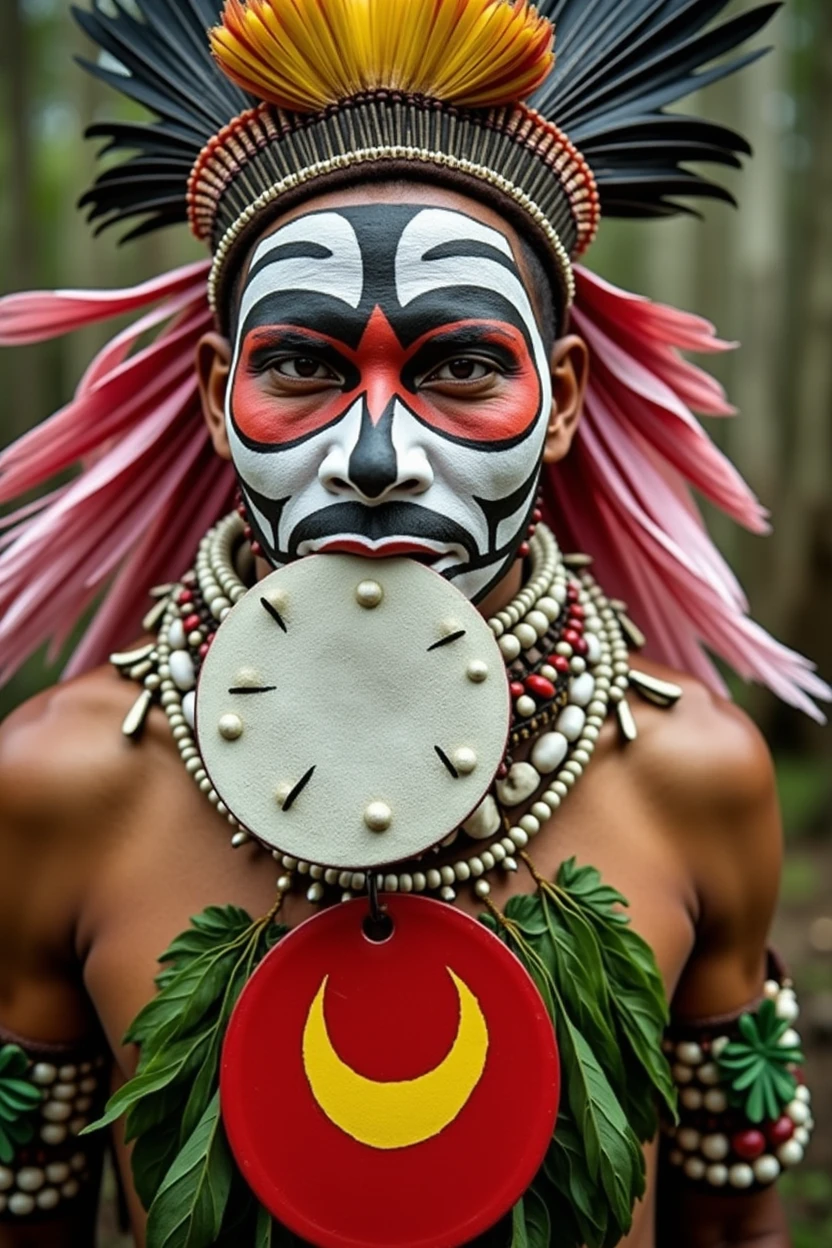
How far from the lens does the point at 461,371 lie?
1.85 meters

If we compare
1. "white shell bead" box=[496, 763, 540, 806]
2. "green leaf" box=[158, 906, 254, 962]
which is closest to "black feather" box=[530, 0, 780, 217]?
"white shell bead" box=[496, 763, 540, 806]

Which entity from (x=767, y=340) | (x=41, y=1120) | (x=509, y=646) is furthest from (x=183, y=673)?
(x=767, y=340)

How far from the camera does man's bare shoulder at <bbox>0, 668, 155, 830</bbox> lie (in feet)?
6.50

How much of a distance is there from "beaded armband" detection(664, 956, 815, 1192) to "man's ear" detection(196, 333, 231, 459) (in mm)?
1220

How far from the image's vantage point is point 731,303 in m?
9.05

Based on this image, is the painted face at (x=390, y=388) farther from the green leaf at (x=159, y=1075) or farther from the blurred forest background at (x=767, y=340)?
the blurred forest background at (x=767, y=340)

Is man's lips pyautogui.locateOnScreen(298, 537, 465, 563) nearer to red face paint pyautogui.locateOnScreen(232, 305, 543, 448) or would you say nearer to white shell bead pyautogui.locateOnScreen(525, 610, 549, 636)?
red face paint pyautogui.locateOnScreen(232, 305, 543, 448)

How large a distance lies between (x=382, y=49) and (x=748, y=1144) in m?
1.77

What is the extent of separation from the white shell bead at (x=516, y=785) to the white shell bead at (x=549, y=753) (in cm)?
2

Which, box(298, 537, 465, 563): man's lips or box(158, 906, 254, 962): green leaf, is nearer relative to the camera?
box(298, 537, 465, 563): man's lips

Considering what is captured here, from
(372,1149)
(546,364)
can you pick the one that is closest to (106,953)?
(372,1149)

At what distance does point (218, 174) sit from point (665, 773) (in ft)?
3.82

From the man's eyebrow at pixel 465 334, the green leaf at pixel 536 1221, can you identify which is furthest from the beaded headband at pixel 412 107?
the green leaf at pixel 536 1221

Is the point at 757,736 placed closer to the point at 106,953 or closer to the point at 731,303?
the point at 106,953
